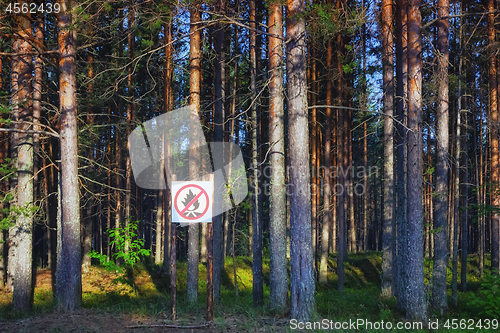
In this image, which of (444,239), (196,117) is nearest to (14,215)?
(196,117)

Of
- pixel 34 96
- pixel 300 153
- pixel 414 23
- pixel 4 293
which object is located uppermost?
pixel 414 23

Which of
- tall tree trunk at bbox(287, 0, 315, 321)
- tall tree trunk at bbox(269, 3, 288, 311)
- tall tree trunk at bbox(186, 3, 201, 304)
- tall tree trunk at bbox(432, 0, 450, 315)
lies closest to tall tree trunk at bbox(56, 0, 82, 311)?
tall tree trunk at bbox(186, 3, 201, 304)

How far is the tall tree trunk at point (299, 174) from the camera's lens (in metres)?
8.11

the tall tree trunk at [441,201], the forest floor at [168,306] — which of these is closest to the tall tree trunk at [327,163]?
the forest floor at [168,306]

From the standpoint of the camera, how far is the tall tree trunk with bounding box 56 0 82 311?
9.78 meters

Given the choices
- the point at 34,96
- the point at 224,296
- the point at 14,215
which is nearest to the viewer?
the point at 14,215

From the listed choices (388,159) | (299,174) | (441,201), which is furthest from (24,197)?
(441,201)

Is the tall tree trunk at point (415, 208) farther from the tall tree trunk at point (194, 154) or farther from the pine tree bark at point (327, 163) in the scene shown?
the pine tree bark at point (327, 163)

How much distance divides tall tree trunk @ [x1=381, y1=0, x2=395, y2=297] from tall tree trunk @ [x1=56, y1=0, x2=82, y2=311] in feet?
35.1

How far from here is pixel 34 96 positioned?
1306 cm

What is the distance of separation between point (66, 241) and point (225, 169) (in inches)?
396

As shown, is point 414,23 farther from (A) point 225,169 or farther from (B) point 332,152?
(B) point 332,152

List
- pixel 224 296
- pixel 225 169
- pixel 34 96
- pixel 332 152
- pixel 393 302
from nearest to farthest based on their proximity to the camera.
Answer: pixel 34 96, pixel 393 302, pixel 224 296, pixel 225 169, pixel 332 152

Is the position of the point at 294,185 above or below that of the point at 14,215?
above
